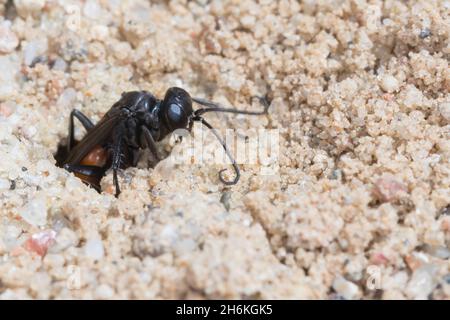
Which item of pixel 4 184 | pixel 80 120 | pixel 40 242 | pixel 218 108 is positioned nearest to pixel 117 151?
pixel 80 120

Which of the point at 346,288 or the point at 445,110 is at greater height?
the point at 445,110

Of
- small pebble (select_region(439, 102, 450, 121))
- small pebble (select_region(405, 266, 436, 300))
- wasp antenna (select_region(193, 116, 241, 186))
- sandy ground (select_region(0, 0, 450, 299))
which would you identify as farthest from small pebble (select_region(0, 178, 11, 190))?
small pebble (select_region(439, 102, 450, 121))

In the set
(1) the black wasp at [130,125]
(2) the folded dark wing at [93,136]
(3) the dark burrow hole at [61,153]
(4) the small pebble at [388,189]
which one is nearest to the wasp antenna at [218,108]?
(1) the black wasp at [130,125]

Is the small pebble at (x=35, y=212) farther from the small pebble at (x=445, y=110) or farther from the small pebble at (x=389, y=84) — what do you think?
the small pebble at (x=445, y=110)

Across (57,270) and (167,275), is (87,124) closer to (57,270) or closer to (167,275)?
(57,270)

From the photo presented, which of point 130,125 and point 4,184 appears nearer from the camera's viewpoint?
point 4,184

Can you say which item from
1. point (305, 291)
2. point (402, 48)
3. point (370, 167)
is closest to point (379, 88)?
point (402, 48)

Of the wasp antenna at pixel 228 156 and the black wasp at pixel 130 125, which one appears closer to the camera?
the wasp antenna at pixel 228 156

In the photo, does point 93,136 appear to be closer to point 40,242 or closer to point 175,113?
point 175,113
